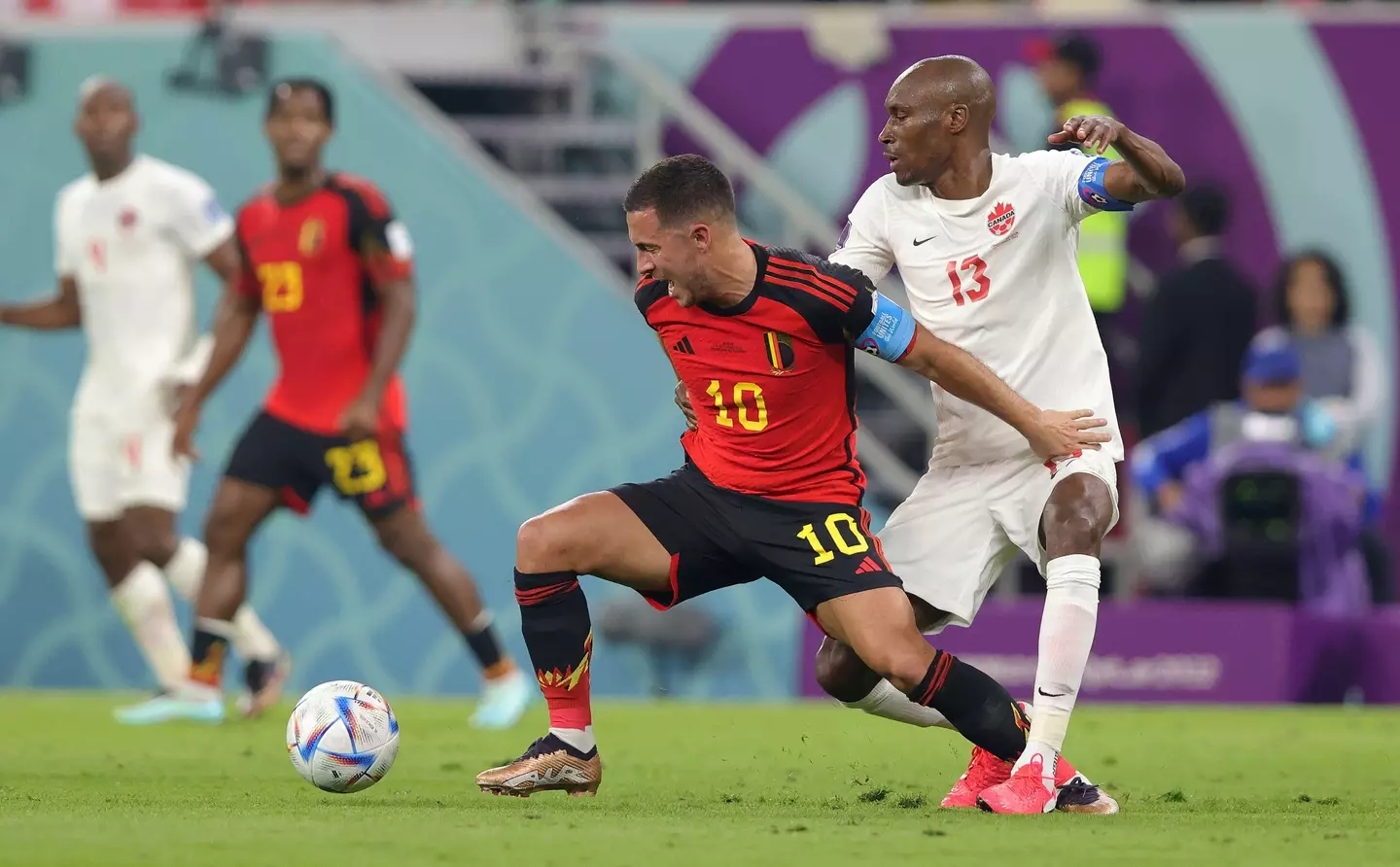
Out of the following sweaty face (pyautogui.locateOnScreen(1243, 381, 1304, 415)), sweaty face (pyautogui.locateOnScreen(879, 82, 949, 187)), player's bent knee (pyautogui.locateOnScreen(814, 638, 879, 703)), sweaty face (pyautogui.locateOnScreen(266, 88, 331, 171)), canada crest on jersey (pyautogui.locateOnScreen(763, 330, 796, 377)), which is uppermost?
sweaty face (pyautogui.locateOnScreen(266, 88, 331, 171))

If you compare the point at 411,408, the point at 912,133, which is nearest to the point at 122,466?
the point at 411,408

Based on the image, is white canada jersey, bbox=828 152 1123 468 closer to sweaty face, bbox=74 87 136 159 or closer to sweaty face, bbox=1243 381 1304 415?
sweaty face, bbox=1243 381 1304 415

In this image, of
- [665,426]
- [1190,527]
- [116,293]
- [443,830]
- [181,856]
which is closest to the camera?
[181,856]

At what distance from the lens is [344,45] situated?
13859 millimetres

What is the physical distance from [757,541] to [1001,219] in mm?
1163

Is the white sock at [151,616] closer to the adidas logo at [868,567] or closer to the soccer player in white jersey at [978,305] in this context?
the soccer player in white jersey at [978,305]

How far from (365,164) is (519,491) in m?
2.21

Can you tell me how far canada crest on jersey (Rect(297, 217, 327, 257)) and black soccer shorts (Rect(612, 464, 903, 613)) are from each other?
142 inches

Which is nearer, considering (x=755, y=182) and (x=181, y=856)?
(x=181, y=856)

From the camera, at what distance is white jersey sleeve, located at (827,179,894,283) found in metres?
6.64

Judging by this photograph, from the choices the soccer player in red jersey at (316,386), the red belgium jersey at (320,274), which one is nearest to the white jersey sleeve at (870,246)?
the soccer player in red jersey at (316,386)

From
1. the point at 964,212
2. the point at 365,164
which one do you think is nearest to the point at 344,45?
the point at 365,164

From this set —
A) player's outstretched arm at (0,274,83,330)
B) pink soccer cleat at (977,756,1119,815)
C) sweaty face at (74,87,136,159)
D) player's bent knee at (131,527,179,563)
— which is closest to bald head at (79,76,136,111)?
sweaty face at (74,87,136,159)

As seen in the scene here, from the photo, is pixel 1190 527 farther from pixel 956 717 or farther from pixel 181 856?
pixel 181 856
